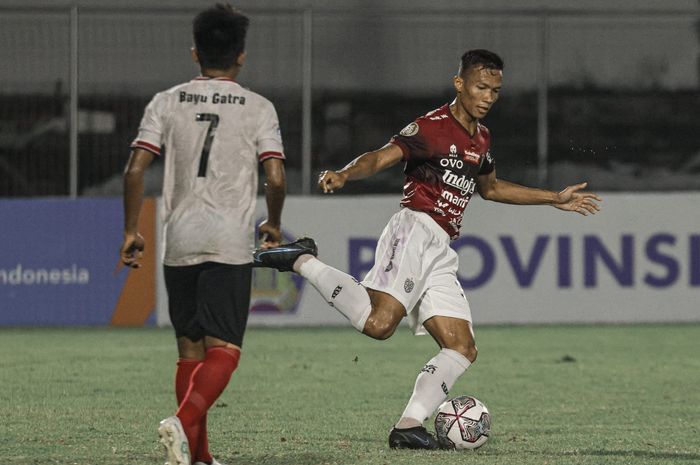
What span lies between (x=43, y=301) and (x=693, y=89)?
8.73 metres

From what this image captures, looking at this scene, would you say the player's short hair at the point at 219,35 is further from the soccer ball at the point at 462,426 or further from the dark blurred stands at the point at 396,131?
the dark blurred stands at the point at 396,131

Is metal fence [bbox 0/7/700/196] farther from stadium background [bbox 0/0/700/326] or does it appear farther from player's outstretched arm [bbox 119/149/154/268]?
player's outstretched arm [bbox 119/149/154/268]

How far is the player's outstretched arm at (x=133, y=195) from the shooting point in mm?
6133

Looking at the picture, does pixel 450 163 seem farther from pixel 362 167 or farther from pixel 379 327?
pixel 379 327

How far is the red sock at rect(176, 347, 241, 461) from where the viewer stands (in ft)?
20.0

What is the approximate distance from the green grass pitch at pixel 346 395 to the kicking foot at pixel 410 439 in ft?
0.28

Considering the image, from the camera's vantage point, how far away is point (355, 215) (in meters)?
15.8

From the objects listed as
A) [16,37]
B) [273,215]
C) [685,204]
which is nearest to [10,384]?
[273,215]

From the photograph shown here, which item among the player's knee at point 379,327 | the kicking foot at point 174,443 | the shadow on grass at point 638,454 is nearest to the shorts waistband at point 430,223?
the player's knee at point 379,327

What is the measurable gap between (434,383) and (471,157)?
1185mm

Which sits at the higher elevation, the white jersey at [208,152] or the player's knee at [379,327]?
the white jersey at [208,152]

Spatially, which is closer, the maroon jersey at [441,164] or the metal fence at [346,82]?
the maroon jersey at [441,164]

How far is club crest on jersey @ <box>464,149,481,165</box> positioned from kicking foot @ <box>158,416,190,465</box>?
8.14 ft

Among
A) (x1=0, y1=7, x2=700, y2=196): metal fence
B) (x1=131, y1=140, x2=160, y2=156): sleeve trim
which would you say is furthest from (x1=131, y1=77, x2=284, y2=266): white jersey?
(x1=0, y1=7, x2=700, y2=196): metal fence
